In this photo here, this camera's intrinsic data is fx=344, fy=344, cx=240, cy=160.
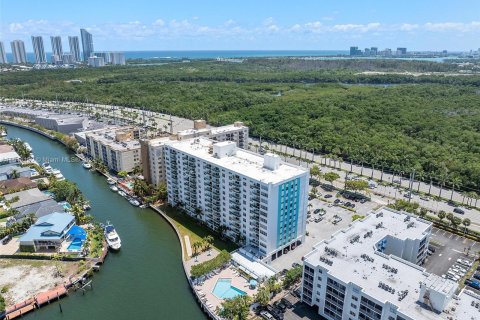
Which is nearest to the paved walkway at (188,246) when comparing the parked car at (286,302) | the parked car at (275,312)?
the parked car at (275,312)

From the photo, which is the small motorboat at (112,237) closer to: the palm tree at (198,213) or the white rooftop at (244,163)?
the palm tree at (198,213)

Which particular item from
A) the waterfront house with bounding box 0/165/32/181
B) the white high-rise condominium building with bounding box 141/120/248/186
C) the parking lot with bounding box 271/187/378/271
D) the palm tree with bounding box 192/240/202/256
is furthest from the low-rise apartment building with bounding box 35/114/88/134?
the parking lot with bounding box 271/187/378/271

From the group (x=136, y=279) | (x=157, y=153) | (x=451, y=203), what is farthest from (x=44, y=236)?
(x=451, y=203)

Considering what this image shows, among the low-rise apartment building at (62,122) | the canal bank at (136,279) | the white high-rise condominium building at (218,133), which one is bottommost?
the canal bank at (136,279)

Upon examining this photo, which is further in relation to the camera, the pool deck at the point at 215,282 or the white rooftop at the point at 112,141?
the white rooftop at the point at 112,141

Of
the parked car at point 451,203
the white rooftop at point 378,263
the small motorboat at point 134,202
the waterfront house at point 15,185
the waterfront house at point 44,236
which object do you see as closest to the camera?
the white rooftop at point 378,263

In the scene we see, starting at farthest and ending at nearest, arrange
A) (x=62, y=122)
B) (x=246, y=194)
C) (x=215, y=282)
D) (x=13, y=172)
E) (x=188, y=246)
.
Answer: (x=62, y=122) → (x=13, y=172) → (x=188, y=246) → (x=246, y=194) → (x=215, y=282)

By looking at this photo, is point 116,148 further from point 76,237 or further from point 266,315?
point 266,315

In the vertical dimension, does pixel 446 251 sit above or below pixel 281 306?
below
